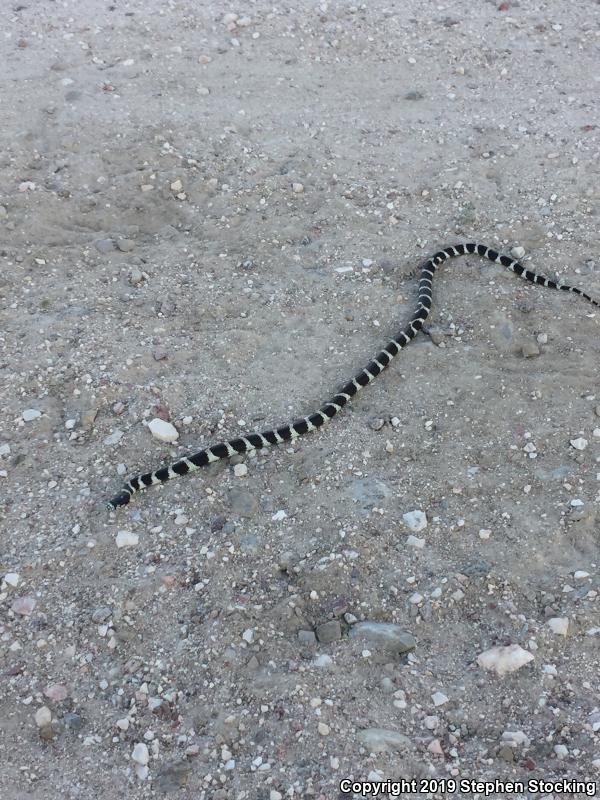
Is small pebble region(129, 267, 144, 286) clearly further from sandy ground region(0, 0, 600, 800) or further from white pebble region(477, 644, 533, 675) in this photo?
white pebble region(477, 644, 533, 675)

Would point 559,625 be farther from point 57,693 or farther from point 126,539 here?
point 57,693

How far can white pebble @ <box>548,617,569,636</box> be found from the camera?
4934 millimetres

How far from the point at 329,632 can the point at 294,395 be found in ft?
8.50

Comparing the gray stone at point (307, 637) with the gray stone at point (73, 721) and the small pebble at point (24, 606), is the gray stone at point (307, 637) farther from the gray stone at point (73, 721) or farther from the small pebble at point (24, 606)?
the small pebble at point (24, 606)

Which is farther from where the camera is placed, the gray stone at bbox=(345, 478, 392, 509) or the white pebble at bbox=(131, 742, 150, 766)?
the gray stone at bbox=(345, 478, 392, 509)

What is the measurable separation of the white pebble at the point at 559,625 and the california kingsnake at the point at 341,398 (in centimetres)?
261

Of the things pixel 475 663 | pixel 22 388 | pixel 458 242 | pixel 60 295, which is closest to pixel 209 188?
pixel 60 295

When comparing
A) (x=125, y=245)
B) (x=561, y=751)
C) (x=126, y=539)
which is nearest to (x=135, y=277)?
(x=125, y=245)

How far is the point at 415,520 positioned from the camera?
5.78 meters

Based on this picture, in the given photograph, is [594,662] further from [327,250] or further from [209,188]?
[209,188]

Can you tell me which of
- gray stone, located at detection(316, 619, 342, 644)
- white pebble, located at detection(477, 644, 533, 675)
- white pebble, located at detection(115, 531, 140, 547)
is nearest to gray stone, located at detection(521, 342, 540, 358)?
white pebble, located at detection(477, 644, 533, 675)

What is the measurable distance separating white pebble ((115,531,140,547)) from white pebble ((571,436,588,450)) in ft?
11.7

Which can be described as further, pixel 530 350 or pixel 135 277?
pixel 135 277

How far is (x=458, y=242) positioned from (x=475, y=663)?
5.20m
